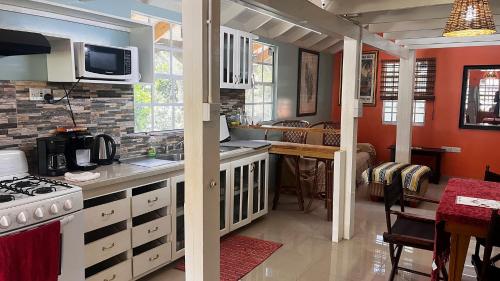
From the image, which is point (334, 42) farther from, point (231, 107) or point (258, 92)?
point (231, 107)

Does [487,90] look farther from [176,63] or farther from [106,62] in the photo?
[106,62]

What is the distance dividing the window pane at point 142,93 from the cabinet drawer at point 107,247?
1.36 m

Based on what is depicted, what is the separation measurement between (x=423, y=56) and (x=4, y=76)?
20.5 ft

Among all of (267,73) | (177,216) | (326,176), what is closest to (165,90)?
(177,216)

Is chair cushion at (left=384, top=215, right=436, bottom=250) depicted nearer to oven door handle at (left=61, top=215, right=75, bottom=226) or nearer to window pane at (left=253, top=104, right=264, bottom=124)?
oven door handle at (left=61, top=215, right=75, bottom=226)

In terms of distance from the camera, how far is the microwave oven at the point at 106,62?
2750mm

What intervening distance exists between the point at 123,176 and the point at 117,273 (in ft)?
2.23

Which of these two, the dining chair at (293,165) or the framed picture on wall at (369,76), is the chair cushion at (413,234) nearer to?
the dining chair at (293,165)

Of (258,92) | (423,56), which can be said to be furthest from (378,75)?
(258,92)

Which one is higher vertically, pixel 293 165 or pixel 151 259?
pixel 293 165

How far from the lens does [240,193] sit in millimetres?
4008

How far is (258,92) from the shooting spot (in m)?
5.59

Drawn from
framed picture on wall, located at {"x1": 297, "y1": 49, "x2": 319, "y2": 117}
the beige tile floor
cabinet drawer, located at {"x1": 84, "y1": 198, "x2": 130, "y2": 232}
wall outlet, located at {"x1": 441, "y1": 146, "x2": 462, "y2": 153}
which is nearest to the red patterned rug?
the beige tile floor

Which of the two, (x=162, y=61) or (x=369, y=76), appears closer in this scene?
(x=162, y=61)
